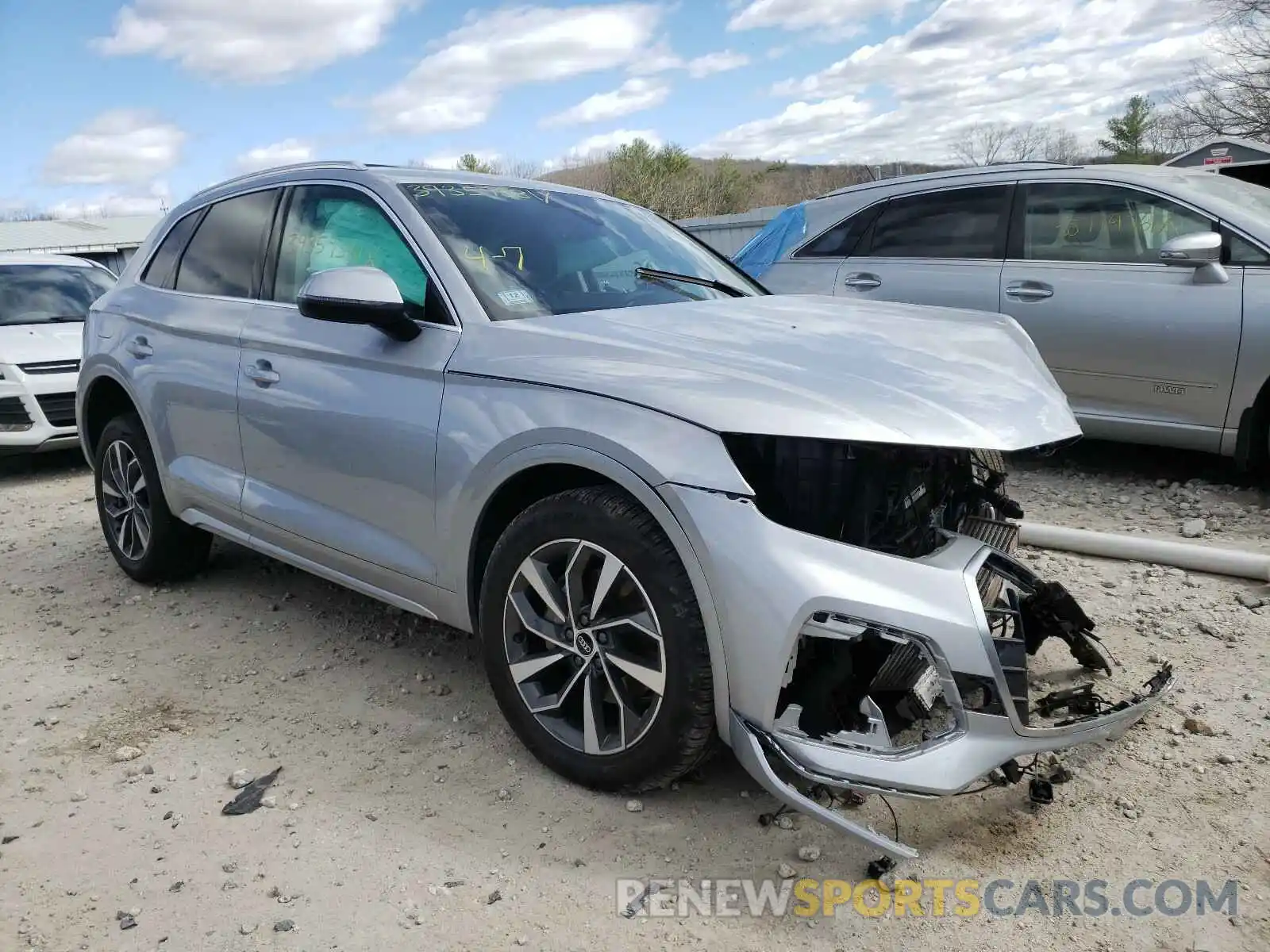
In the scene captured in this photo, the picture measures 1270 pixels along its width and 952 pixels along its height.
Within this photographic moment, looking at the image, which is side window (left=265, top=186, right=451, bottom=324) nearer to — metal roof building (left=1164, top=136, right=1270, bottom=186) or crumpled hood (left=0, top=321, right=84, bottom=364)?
crumpled hood (left=0, top=321, right=84, bottom=364)

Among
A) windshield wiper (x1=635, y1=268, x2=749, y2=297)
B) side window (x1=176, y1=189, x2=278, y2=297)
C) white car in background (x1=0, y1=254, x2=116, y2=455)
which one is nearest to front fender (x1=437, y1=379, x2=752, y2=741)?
windshield wiper (x1=635, y1=268, x2=749, y2=297)

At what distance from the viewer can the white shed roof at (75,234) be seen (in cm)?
3659

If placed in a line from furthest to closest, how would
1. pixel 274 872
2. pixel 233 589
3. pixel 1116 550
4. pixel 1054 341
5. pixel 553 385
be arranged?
pixel 1054 341 → pixel 233 589 → pixel 1116 550 → pixel 553 385 → pixel 274 872

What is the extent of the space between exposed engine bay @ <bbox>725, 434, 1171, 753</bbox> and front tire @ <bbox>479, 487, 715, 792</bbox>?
0.88 ft

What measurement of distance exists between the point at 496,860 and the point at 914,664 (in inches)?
45.6

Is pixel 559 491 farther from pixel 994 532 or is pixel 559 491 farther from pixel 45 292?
pixel 45 292

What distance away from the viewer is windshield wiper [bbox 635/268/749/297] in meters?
3.46

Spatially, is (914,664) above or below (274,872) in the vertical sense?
above

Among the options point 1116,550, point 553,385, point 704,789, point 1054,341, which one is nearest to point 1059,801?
point 704,789

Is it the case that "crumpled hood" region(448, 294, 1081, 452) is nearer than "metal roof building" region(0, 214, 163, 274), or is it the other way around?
"crumpled hood" region(448, 294, 1081, 452)

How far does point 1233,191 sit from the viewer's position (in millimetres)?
5336

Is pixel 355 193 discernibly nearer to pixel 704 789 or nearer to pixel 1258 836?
pixel 704 789

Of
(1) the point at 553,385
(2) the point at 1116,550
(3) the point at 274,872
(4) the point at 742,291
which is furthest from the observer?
(2) the point at 1116,550

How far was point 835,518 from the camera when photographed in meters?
2.38
